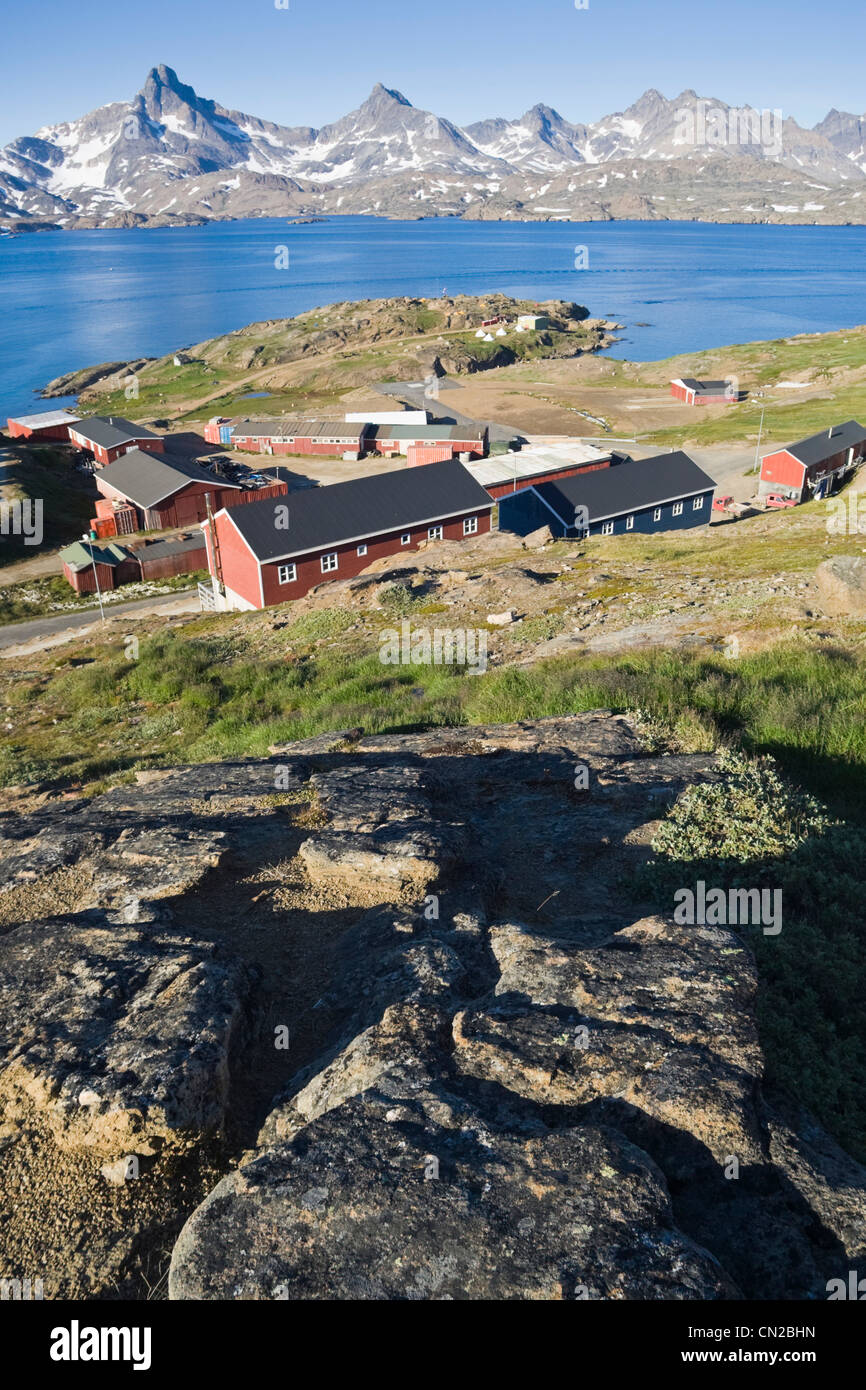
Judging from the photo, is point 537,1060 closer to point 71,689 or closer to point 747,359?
point 71,689

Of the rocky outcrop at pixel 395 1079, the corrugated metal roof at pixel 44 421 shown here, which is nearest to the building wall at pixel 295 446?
the corrugated metal roof at pixel 44 421

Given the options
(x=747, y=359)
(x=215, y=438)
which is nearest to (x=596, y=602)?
(x=215, y=438)

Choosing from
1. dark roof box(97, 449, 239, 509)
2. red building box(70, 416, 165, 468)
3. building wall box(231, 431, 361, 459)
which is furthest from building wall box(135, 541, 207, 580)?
building wall box(231, 431, 361, 459)

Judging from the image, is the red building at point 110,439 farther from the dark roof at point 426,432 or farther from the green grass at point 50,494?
the dark roof at point 426,432

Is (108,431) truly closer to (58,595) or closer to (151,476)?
(151,476)

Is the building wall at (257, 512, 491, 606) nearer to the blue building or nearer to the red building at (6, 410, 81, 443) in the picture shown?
the blue building

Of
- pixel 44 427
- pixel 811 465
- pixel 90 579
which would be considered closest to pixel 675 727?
pixel 90 579
